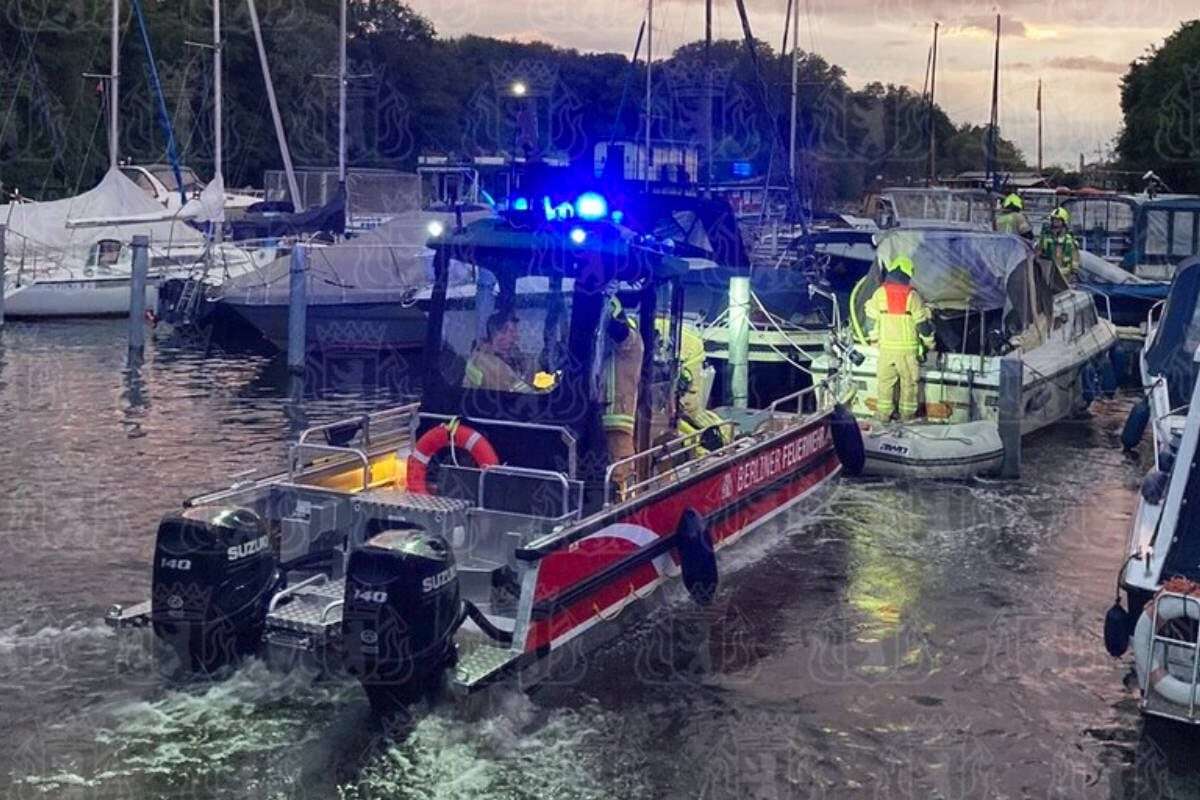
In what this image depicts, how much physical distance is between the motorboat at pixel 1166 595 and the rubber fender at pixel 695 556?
8.67 feet

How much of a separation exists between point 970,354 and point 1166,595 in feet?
32.0

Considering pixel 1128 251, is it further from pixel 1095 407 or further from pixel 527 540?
pixel 527 540

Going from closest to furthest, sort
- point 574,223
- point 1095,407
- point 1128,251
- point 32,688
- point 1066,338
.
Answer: point 32,688 → point 574,223 → point 1066,338 → point 1095,407 → point 1128,251

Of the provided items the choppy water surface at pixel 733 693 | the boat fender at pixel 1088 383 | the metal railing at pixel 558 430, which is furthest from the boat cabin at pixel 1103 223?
the metal railing at pixel 558 430

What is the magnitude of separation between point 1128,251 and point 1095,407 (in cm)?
1001

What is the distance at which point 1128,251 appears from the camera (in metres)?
28.9

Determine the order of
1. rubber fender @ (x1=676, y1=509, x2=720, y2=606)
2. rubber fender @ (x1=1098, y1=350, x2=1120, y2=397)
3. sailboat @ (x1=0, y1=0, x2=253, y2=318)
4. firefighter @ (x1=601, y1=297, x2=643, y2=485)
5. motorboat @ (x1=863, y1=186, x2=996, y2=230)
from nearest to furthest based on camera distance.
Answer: firefighter @ (x1=601, y1=297, x2=643, y2=485), rubber fender @ (x1=676, y1=509, x2=720, y2=606), rubber fender @ (x1=1098, y1=350, x2=1120, y2=397), sailboat @ (x1=0, y1=0, x2=253, y2=318), motorboat @ (x1=863, y1=186, x2=996, y2=230)

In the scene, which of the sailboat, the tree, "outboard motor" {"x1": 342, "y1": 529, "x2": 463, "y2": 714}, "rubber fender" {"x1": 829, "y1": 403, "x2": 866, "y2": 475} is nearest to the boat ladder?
"outboard motor" {"x1": 342, "y1": 529, "x2": 463, "y2": 714}

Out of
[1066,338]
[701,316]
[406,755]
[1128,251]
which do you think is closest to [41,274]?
[701,316]

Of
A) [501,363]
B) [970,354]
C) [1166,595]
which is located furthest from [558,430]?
[970,354]

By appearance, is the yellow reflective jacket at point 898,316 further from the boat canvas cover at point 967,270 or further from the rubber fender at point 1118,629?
the rubber fender at point 1118,629

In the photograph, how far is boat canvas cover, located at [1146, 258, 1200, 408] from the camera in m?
14.2

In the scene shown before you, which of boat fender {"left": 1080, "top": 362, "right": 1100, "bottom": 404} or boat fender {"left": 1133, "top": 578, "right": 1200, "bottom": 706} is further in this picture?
boat fender {"left": 1080, "top": 362, "right": 1100, "bottom": 404}

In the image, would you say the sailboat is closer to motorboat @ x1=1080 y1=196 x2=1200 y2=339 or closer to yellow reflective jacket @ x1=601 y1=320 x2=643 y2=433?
motorboat @ x1=1080 y1=196 x2=1200 y2=339
